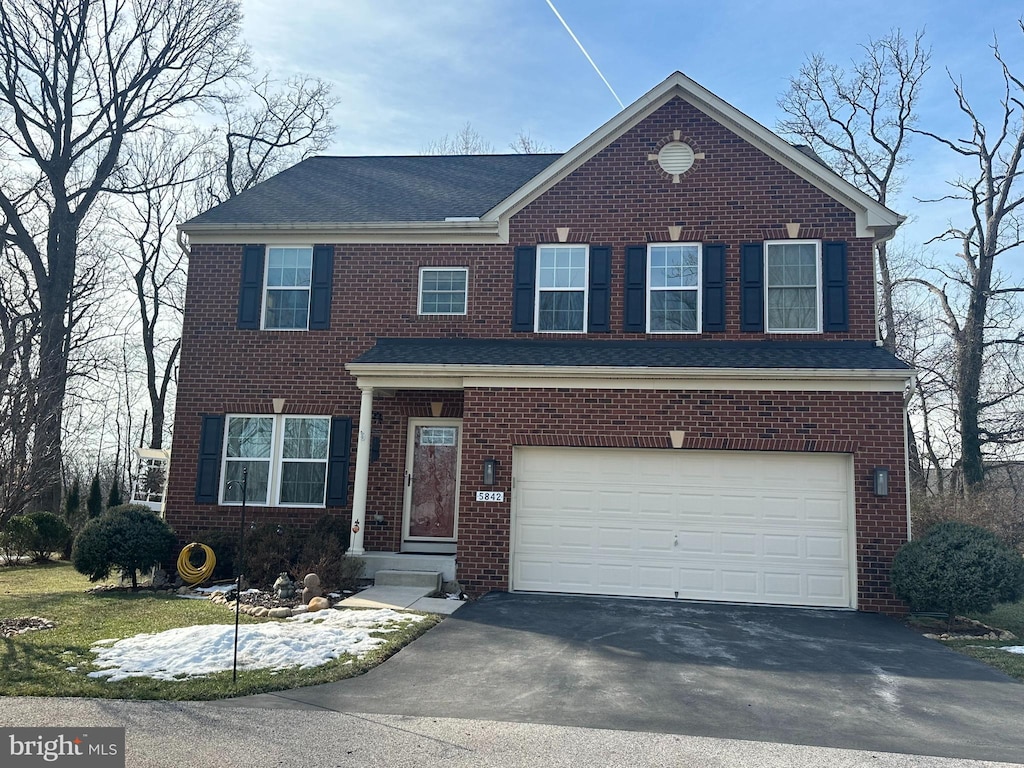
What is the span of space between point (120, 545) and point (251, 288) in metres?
4.98

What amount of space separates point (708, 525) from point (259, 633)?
Answer: 652cm

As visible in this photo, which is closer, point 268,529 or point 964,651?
point 964,651

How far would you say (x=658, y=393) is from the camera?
38.2ft

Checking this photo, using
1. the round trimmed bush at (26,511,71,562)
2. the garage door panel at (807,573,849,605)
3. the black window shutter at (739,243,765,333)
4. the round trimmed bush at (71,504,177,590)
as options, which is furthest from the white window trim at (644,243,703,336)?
the round trimmed bush at (26,511,71,562)

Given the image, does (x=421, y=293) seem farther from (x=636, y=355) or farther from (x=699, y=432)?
(x=699, y=432)

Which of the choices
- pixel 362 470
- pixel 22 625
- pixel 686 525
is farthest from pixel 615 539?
pixel 22 625

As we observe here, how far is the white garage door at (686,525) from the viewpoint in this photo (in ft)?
36.8

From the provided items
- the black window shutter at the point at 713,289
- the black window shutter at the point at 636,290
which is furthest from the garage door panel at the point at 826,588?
the black window shutter at the point at 636,290

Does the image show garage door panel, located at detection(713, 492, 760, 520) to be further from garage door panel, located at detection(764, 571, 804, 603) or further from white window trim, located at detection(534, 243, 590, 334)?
white window trim, located at detection(534, 243, 590, 334)

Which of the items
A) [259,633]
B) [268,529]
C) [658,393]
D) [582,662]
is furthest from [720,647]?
[268,529]

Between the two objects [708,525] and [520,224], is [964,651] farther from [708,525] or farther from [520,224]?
[520,224]

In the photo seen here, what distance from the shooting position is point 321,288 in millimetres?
14062

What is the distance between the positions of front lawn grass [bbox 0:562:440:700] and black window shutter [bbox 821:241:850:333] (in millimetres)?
7863

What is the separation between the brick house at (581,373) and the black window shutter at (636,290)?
4cm
